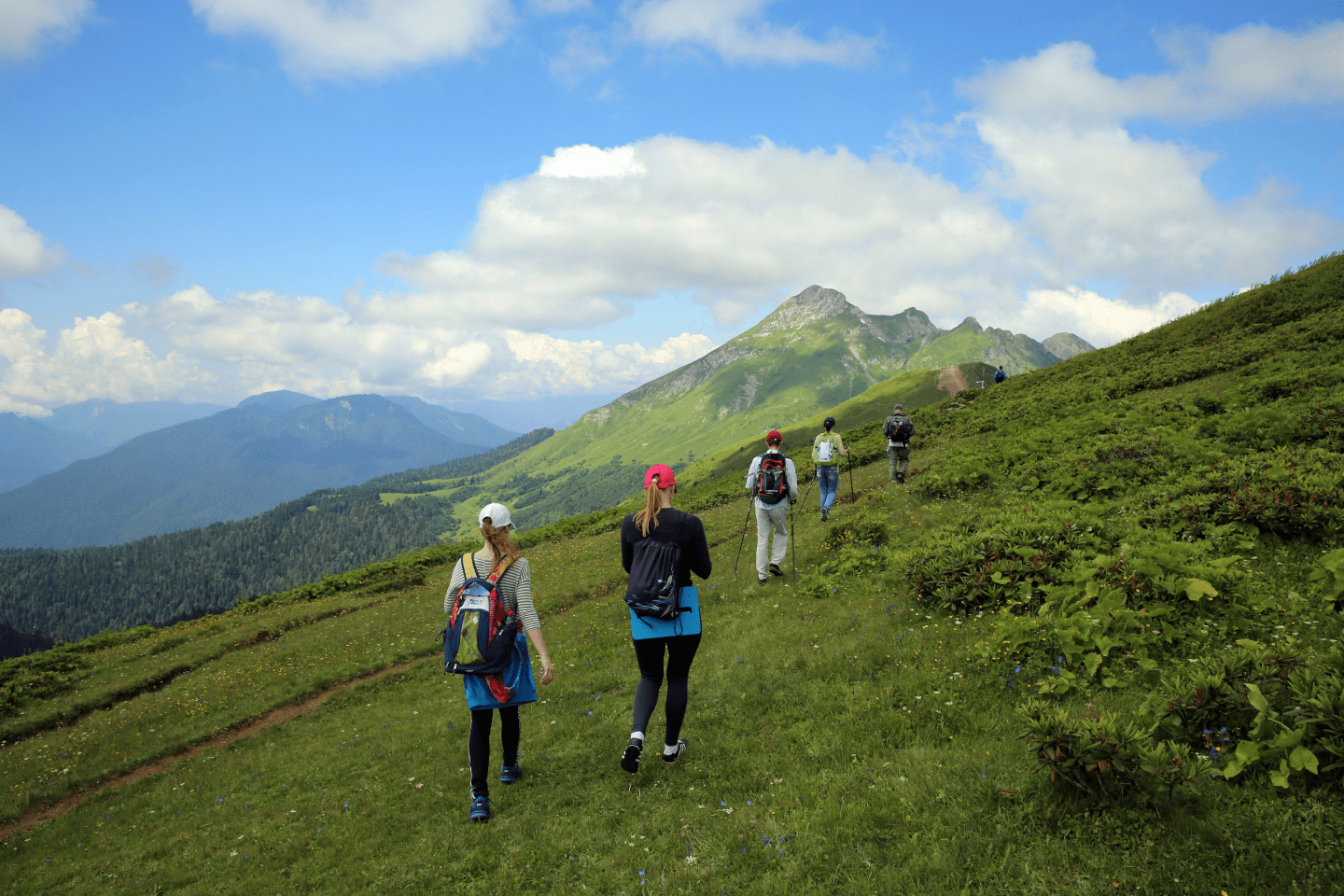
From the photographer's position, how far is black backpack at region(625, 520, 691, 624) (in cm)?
770

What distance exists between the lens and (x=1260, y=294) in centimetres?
3328

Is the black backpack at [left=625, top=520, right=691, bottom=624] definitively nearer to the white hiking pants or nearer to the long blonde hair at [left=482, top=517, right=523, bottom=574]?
the long blonde hair at [left=482, top=517, right=523, bottom=574]

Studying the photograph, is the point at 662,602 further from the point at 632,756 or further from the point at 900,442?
the point at 900,442

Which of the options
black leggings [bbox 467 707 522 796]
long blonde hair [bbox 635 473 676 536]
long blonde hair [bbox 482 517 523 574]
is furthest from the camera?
long blonde hair [bbox 635 473 676 536]

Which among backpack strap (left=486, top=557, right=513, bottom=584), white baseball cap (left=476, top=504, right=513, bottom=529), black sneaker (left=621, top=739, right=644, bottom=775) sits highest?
white baseball cap (left=476, top=504, right=513, bottom=529)

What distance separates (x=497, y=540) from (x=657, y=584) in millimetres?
2291

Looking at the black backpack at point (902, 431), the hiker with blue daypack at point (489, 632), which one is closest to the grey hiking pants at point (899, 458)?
the black backpack at point (902, 431)

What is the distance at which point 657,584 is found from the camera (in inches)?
304

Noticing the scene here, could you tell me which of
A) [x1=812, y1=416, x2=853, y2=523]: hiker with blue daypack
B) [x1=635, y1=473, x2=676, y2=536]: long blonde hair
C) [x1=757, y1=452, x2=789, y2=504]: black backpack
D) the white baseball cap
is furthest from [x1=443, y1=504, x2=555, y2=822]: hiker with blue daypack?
[x1=812, y1=416, x2=853, y2=523]: hiker with blue daypack

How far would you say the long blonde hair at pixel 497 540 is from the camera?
25.6 feet

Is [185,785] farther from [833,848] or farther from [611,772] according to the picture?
[833,848]

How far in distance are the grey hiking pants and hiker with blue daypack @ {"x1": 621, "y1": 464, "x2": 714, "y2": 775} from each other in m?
18.5

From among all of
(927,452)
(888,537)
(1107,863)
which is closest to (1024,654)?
(1107,863)

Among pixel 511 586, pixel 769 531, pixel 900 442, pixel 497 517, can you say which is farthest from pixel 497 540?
pixel 900 442
